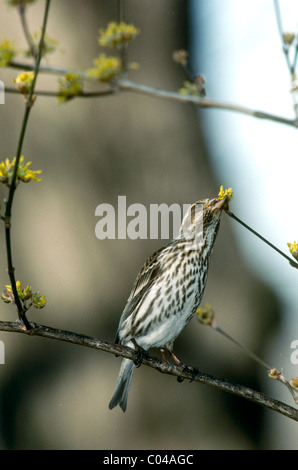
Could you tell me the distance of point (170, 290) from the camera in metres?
4.45

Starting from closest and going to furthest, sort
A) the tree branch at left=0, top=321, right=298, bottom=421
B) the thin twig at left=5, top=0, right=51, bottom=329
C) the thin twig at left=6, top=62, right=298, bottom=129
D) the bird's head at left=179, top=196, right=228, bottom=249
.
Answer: the thin twig at left=5, top=0, right=51, bottom=329 < the thin twig at left=6, top=62, right=298, bottom=129 < the tree branch at left=0, top=321, right=298, bottom=421 < the bird's head at left=179, top=196, right=228, bottom=249

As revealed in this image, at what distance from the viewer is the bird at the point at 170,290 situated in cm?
445

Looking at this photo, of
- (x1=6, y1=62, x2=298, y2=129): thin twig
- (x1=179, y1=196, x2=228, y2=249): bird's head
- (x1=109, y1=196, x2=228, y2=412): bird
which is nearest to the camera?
(x1=6, y1=62, x2=298, y2=129): thin twig

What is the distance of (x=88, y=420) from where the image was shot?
6199mm

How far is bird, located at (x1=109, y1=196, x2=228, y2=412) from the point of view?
4.45 meters

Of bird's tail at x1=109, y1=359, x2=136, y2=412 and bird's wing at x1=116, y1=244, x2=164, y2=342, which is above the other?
bird's wing at x1=116, y1=244, x2=164, y2=342

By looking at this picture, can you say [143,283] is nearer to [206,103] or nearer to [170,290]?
[170,290]

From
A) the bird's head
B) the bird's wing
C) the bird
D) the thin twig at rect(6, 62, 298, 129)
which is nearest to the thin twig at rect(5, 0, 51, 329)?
the thin twig at rect(6, 62, 298, 129)

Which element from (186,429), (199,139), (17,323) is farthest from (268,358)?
(17,323)

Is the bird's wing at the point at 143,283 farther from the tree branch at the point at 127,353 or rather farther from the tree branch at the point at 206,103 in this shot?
the tree branch at the point at 206,103

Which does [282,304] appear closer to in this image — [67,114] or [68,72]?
[67,114]

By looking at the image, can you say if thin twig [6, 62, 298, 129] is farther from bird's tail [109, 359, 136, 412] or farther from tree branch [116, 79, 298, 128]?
bird's tail [109, 359, 136, 412]

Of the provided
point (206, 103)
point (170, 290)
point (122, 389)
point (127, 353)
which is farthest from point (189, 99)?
point (122, 389)

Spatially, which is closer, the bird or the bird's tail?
the bird
